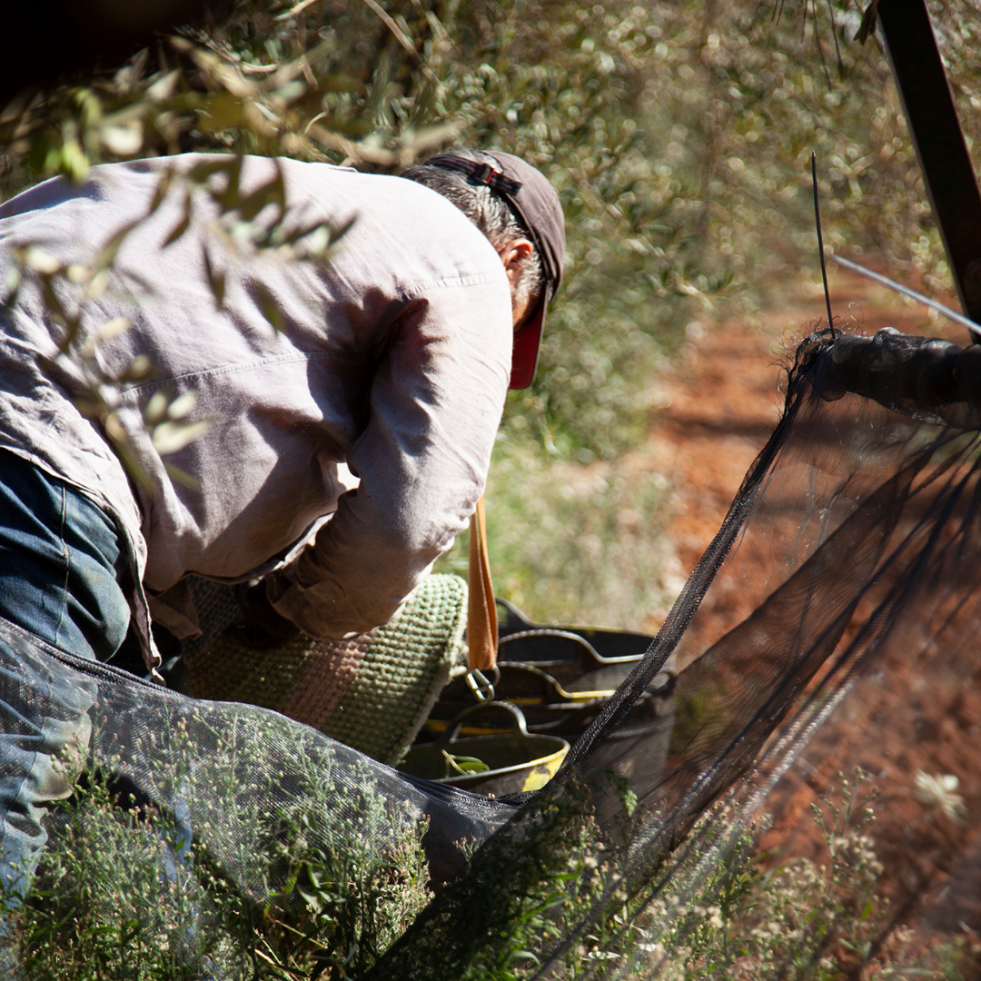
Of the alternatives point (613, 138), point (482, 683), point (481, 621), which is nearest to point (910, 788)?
point (481, 621)

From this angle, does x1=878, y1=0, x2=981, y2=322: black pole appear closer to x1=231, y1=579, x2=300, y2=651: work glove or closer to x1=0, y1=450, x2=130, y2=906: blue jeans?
x1=0, y1=450, x2=130, y2=906: blue jeans

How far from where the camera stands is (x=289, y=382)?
1518mm

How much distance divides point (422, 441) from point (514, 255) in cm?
54

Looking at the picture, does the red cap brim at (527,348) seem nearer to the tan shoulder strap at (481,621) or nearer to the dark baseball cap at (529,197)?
the dark baseball cap at (529,197)

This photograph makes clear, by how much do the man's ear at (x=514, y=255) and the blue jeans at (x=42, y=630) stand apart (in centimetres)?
97

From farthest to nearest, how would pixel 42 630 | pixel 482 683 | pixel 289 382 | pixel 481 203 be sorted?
pixel 482 683 → pixel 481 203 → pixel 289 382 → pixel 42 630

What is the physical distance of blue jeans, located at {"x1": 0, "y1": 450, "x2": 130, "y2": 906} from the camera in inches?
41.8

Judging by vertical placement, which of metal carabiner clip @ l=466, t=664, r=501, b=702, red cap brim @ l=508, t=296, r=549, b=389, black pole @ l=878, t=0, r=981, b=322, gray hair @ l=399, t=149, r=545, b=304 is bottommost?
metal carabiner clip @ l=466, t=664, r=501, b=702

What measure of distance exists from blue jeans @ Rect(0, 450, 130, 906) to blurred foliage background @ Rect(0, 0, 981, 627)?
1.68 ft

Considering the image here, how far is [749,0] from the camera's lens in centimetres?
379

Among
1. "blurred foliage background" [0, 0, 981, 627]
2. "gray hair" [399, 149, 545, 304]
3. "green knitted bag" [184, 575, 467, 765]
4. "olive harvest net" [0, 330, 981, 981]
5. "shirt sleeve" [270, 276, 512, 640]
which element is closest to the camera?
"olive harvest net" [0, 330, 981, 981]

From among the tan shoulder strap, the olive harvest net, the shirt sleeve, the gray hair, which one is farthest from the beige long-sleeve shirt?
the olive harvest net

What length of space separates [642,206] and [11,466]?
283 cm

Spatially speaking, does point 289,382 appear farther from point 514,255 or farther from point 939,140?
point 939,140
